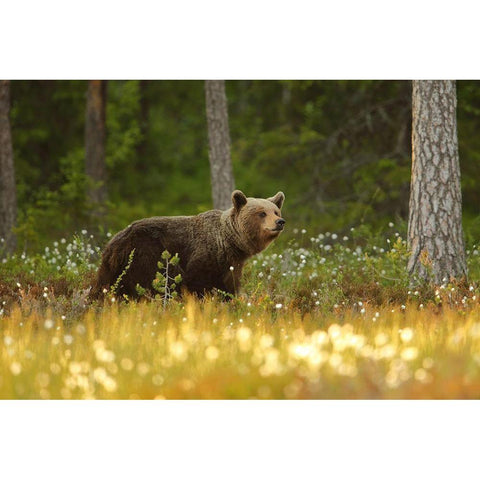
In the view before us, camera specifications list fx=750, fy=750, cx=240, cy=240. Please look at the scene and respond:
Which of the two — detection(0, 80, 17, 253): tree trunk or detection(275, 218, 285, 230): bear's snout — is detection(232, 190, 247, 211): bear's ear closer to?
detection(275, 218, 285, 230): bear's snout

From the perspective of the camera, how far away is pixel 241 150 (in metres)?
14.8

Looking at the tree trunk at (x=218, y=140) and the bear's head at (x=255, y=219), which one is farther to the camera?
the tree trunk at (x=218, y=140)

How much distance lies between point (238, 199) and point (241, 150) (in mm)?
6469

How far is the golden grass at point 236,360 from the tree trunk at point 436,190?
5.96ft

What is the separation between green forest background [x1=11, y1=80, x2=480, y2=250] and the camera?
1395cm

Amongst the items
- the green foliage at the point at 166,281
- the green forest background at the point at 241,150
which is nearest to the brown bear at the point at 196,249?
the green foliage at the point at 166,281

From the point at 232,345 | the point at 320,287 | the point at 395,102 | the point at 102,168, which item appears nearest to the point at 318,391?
the point at 232,345

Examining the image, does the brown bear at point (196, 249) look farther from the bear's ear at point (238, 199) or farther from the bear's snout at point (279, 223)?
the bear's snout at point (279, 223)

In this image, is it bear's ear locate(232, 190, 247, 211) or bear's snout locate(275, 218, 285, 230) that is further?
bear's ear locate(232, 190, 247, 211)

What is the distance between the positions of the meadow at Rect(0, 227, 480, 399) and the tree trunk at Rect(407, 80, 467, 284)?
58 centimetres

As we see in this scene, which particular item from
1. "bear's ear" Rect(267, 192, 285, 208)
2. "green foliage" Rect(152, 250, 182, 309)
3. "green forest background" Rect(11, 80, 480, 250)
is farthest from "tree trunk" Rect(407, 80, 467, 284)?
"green forest background" Rect(11, 80, 480, 250)

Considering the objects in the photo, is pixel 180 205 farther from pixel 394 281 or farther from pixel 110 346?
pixel 110 346

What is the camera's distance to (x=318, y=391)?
5.82 m

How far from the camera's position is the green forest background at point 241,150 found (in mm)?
13953
